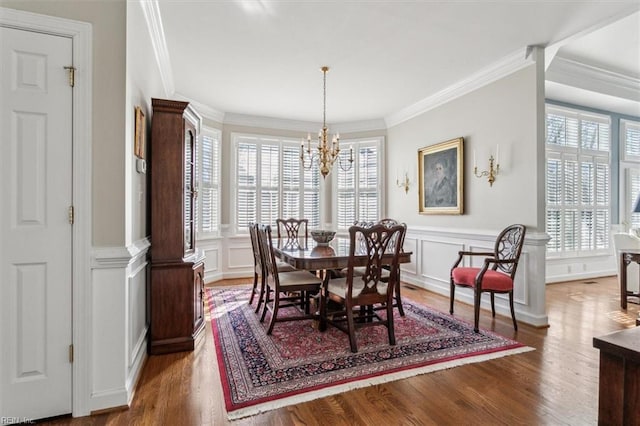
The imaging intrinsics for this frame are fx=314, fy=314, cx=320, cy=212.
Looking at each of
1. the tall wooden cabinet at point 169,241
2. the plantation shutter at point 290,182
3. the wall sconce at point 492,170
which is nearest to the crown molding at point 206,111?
the plantation shutter at point 290,182

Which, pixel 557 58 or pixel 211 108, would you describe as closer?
pixel 557 58

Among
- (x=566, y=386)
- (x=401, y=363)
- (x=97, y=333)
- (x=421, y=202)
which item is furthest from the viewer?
(x=421, y=202)

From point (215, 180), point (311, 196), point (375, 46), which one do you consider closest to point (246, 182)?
point (215, 180)

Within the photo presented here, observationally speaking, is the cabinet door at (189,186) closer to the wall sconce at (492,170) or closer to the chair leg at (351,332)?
the chair leg at (351,332)

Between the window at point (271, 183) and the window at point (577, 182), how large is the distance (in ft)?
13.2

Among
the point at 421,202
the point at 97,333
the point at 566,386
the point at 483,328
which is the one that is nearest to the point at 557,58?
the point at 421,202

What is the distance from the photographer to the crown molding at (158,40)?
2544 millimetres

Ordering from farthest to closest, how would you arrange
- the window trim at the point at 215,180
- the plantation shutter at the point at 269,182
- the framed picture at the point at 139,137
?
the plantation shutter at the point at 269,182, the window trim at the point at 215,180, the framed picture at the point at 139,137

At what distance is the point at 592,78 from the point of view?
14.1 ft

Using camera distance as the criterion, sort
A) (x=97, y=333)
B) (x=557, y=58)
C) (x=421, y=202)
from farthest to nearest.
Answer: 1. (x=421, y=202)
2. (x=557, y=58)
3. (x=97, y=333)

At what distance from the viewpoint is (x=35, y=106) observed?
1.75 meters

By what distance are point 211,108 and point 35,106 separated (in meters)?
3.67

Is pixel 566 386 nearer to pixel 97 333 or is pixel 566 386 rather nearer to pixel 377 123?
pixel 97 333

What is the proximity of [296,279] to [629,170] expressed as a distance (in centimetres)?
655
